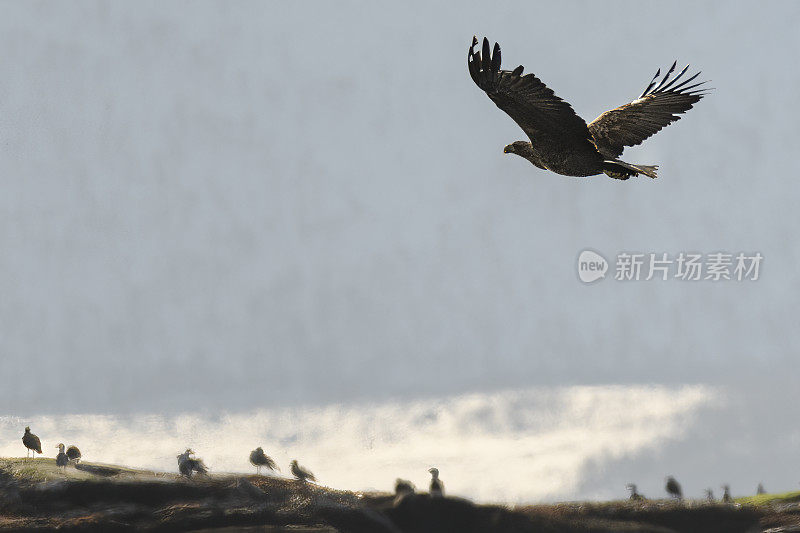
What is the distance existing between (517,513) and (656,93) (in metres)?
14.0

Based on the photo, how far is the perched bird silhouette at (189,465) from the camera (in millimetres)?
28031

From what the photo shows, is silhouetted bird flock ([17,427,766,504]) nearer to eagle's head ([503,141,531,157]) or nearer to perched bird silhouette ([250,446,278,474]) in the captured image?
perched bird silhouette ([250,446,278,474])

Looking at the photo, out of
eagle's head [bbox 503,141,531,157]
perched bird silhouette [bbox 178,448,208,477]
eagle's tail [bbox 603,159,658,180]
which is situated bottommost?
perched bird silhouette [bbox 178,448,208,477]

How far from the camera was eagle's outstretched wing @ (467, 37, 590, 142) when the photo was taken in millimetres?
16203

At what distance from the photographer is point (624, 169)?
59.8ft

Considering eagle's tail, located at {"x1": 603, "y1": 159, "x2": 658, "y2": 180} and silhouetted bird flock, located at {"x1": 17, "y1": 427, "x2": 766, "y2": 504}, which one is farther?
silhouetted bird flock, located at {"x1": 17, "y1": 427, "x2": 766, "y2": 504}

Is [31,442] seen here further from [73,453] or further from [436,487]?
[436,487]

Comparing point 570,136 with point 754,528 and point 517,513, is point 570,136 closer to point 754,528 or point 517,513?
point 517,513

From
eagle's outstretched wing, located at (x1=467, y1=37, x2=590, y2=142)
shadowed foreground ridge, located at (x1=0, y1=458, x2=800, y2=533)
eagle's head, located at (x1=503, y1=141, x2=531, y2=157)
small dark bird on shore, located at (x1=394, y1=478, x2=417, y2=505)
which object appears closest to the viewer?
eagle's outstretched wing, located at (x1=467, y1=37, x2=590, y2=142)

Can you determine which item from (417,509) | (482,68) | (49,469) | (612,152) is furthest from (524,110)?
(49,469)

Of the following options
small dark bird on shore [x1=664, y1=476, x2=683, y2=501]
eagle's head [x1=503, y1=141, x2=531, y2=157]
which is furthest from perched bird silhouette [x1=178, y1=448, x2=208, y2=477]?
small dark bird on shore [x1=664, y1=476, x2=683, y2=501]

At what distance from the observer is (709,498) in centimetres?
2894

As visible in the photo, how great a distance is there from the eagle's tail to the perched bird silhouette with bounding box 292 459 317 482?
49.5ft

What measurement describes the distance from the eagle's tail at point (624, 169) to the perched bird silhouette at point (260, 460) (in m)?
16.3
